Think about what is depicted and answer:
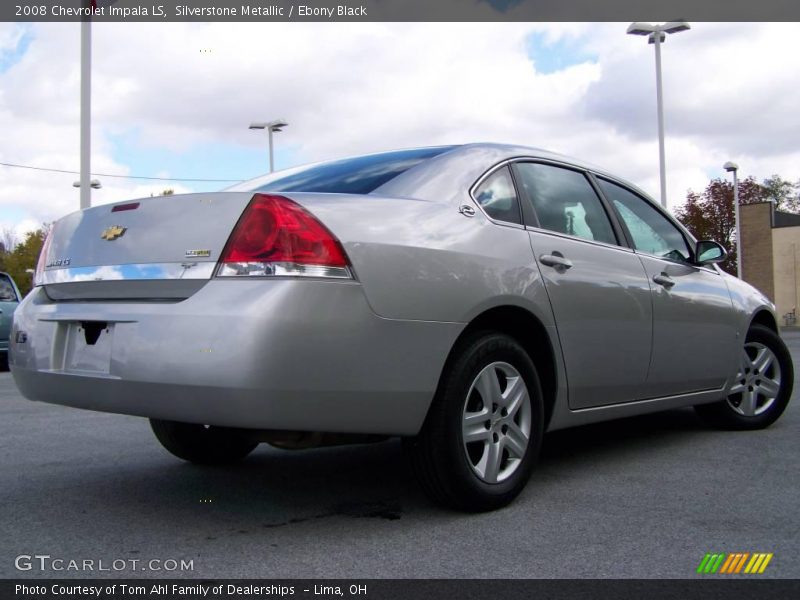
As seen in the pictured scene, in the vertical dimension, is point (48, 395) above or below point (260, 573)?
above

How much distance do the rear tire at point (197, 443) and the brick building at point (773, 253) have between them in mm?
42143

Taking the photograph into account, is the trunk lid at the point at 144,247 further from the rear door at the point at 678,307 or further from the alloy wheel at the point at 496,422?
the rear door at the point at 678,307

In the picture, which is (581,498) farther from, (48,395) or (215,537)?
(48,395)

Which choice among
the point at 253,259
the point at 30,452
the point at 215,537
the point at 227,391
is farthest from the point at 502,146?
the point at 30,452

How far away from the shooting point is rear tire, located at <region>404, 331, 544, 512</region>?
3.22 metres

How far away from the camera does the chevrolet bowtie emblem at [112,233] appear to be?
3.30m

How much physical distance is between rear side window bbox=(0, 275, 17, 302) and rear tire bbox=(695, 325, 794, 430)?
11.9 metres

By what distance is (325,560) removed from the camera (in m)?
2.83

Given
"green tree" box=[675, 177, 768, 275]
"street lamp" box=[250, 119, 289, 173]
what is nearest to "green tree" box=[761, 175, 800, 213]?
"green tree" box=[675, 177, 768, 275]

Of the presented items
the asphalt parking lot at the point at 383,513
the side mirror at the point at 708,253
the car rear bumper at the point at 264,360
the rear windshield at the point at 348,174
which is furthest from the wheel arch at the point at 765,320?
the car rear bumper at the point at 264,360

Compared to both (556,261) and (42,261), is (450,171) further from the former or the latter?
(42,261)

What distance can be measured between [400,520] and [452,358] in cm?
66

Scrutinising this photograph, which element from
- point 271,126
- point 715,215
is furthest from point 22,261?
point 715,215

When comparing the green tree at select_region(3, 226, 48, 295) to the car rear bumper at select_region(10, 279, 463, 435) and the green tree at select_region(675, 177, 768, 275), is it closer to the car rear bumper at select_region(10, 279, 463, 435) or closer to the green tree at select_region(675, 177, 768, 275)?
the green tree at select_region(675, 177, 768, 275)
